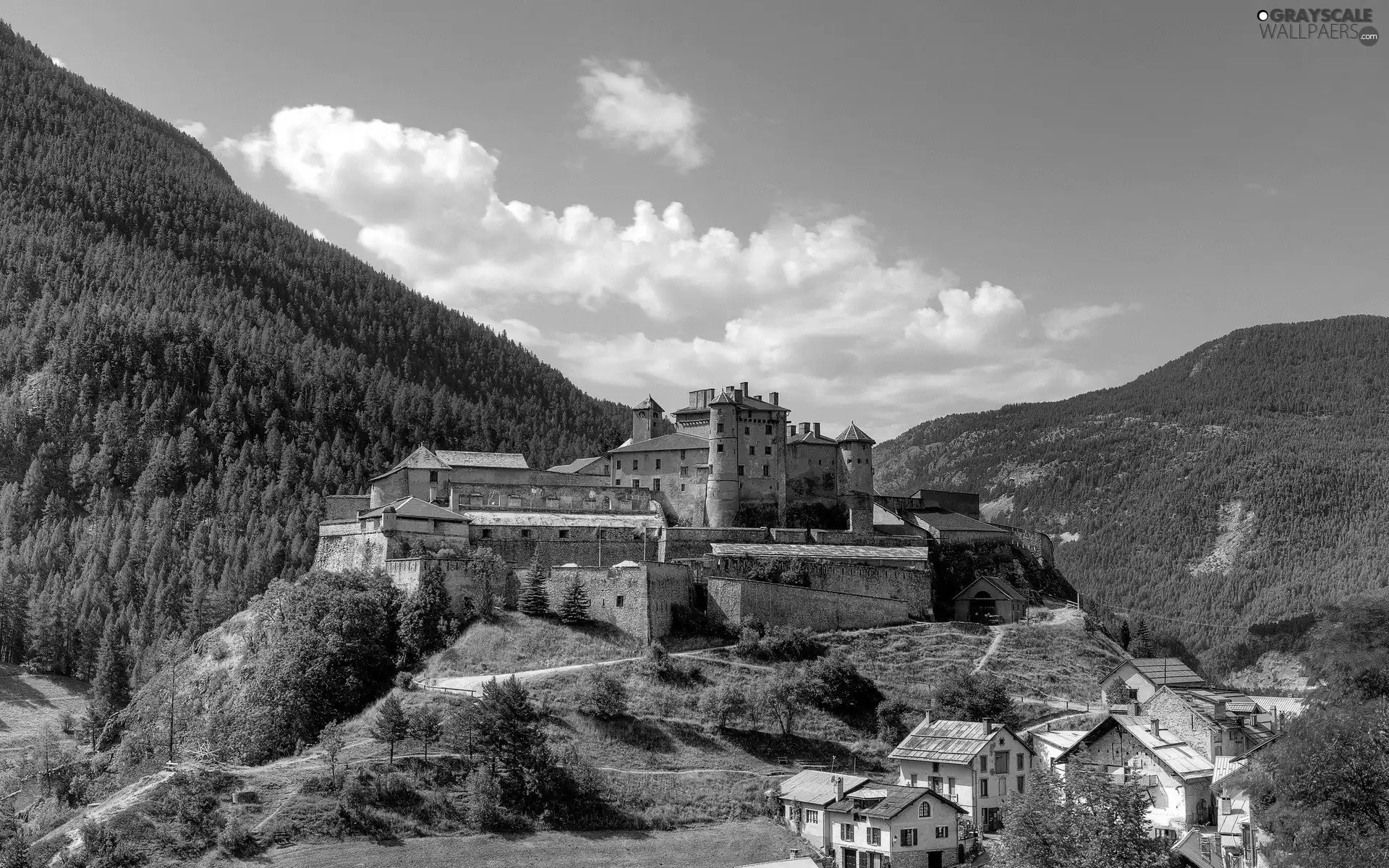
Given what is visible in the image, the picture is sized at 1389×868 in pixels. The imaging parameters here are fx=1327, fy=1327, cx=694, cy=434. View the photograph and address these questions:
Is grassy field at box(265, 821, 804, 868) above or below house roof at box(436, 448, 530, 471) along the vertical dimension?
below

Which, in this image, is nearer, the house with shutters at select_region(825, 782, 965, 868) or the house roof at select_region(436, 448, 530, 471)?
the house with shutters at select_region(825, 782, 965, 868)

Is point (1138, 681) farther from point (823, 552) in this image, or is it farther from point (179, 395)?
point (179, 395)

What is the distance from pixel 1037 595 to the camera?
8688 centimetres

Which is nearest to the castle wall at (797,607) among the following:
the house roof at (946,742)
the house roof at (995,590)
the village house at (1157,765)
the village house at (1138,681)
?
the house roof at (995,590)

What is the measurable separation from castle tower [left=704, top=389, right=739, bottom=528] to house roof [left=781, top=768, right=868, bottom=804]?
2592 cm

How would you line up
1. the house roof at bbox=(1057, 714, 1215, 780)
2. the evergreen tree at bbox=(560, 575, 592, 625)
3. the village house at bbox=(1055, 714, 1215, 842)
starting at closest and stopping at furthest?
the village house at bbox=(1055, 714, 1215, 842) < the house roof at bbox=(1057, 714, 1215, 780) < the evergreen tree at bbox=(560, 575, 592, 625)

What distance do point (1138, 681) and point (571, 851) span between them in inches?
1327

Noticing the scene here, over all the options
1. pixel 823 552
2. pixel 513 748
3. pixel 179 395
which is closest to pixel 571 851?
pixel 513 748

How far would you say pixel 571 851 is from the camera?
178ft

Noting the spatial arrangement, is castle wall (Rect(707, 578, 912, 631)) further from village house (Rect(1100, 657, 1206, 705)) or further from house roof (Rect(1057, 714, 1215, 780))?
house roof (Rect(1057, 714, 1215, 780))

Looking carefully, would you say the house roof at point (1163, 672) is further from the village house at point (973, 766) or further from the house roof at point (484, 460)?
the house roof at point (484, 460)

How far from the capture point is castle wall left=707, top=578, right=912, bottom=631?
72.1 m

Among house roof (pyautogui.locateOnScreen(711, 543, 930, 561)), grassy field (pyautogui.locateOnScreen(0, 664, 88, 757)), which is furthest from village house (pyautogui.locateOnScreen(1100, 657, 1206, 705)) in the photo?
grassy field (pyautogui.locateOnScreen(0, 664, 88, 757))

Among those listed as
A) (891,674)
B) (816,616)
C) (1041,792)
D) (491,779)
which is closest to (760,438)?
(816,616)
